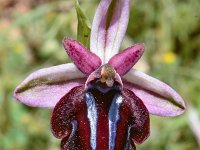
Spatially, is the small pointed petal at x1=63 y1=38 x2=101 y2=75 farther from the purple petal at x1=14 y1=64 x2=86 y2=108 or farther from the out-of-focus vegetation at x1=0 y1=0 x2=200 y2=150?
the out-of-focus vegetation at x1=0 y1=0 x2=200 y2=150

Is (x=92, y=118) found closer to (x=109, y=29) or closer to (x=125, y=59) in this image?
(x=125, y=59)

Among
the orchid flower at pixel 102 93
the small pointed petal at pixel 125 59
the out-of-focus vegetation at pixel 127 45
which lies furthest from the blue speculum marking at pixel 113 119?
the out-of-focus vegetation at pixel 127 45

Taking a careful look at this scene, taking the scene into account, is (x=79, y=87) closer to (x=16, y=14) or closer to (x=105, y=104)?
(x=105, y=104)

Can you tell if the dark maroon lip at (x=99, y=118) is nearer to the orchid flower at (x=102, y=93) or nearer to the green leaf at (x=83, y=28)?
the orchid flower at (x=102, y=93)

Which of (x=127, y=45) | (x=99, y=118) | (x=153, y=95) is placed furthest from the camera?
(x=127, y=45)

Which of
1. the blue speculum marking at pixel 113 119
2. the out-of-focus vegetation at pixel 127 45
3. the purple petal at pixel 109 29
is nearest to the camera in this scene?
the blue speculum marking at pixel 113 119

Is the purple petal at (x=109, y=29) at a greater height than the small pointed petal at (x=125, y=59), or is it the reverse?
the purple petal at (x=109, y=29)

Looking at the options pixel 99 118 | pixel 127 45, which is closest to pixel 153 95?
pixel 99 118

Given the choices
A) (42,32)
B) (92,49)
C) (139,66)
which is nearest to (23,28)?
(42,32)
